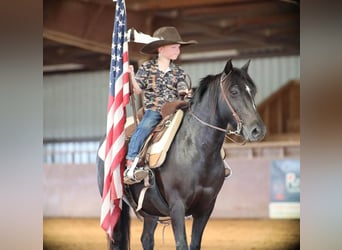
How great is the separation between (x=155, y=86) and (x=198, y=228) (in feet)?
2.42

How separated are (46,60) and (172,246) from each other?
1.35 metres

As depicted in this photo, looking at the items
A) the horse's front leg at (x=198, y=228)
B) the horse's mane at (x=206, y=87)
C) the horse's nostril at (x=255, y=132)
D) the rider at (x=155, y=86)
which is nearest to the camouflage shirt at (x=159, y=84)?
the rider at (x=155, y=86)

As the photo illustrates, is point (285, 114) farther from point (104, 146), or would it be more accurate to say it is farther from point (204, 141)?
point (104, 146)

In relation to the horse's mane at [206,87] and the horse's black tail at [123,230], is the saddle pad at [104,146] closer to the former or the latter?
the horse's black tail at [123,230]

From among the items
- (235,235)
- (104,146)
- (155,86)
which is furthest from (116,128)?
(235,235)

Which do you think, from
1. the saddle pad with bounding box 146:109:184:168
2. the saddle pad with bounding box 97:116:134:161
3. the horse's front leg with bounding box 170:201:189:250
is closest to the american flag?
the saddle pad with bounding box 97:116:134:161

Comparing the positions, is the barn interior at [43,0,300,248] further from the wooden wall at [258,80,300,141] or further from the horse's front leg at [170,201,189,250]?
the horse's front leg at [170,201,189,250]

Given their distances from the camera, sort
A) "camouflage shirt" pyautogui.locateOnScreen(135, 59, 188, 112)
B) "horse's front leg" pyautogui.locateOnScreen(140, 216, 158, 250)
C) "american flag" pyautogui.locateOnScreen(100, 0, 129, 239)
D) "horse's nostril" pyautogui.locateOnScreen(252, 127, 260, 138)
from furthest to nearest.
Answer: "horse's front leg" pyautogui.locateOnScreen(140, 216, 158, 250) < "american flag" pyautogui.locateOnScreen(100, 0, 129, 239) < "camouflage shirt" pyautogui.locateOnScreen(135, 59, 188, 112) < "horse's nostril" pyautogui.locateOnScreen(252, 127, 260, 138)

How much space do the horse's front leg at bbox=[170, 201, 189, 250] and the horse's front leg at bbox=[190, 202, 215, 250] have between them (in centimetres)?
17

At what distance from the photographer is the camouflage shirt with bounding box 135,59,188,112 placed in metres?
3.19

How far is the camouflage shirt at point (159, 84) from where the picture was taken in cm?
319
